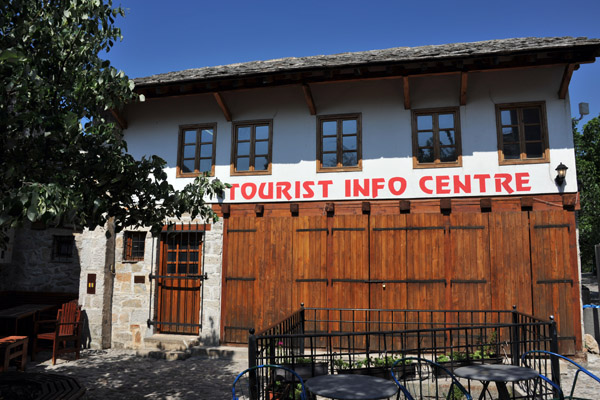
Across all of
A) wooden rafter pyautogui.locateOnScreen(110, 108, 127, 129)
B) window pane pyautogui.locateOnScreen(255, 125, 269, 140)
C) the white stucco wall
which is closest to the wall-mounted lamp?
the white stucco wall

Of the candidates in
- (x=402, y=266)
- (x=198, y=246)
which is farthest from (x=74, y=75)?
(x=402, y=266)

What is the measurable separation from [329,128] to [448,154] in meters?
2.35

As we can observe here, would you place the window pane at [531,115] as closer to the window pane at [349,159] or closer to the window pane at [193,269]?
the window pane at [349,159]

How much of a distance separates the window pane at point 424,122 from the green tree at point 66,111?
5.33 metres

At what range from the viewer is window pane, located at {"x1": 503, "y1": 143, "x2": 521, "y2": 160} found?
841 centimetres

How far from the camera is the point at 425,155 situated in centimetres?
873

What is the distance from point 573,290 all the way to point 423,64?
467 centimetres

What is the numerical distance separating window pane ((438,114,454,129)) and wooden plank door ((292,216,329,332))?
2.87m

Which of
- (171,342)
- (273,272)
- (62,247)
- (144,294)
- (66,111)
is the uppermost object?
(66,111)

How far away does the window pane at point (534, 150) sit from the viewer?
8.34 m

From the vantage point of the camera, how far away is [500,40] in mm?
9305

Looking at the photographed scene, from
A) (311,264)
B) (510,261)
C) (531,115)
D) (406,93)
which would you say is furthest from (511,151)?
(311,264)

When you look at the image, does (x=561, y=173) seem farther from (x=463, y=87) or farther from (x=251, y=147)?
(x=251, y=147)

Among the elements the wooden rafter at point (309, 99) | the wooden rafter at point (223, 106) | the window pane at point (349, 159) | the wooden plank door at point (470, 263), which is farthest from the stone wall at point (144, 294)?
the wooden plank door at point (470, 263)
